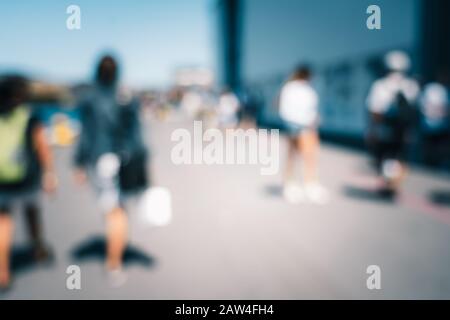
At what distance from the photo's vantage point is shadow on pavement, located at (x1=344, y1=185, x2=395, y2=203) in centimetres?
735

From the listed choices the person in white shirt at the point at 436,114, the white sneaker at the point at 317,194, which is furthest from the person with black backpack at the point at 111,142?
the person in white shirt at the point at 436,114

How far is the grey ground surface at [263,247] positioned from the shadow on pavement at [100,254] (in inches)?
1.3

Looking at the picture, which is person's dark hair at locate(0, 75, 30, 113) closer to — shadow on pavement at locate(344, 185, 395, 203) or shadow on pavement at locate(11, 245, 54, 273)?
shadow on pavement at locate(11, 245, 54, 273)

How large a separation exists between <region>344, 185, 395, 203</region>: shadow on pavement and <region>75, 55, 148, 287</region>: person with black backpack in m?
4.30

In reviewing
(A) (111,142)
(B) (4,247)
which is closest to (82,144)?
(A) (111,142)

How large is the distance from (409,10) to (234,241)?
9.85 m

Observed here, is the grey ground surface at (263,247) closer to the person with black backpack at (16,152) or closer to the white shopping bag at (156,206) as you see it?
the white shopping bag at (156,206)

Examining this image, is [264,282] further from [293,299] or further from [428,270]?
[428,270]

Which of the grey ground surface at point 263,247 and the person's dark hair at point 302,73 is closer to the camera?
the grey ground surface at point 263,247

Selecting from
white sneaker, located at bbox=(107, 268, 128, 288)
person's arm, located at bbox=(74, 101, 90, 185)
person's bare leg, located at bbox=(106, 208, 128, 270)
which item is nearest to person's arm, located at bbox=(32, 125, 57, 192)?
person's arm, located at bbox=(74, 101, 90, 185)

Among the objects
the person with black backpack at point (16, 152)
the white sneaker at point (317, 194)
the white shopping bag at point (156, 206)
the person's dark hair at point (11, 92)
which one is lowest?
the white sneaker at point (317, 194)

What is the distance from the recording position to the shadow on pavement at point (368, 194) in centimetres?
735

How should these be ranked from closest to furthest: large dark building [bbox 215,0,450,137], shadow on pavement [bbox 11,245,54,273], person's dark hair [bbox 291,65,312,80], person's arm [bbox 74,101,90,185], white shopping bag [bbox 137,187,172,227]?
1. person's arm [bbox 74,101,90,185]
2. shadow on pavement [bbox 11,245,54,273]
3. white shopping bag [bbox 137,187,172,227]
4. person's dark hair [bbox 291,65,312,80]
5. large dark building [bbox 215,0,450,137]

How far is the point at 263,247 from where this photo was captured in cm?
510
